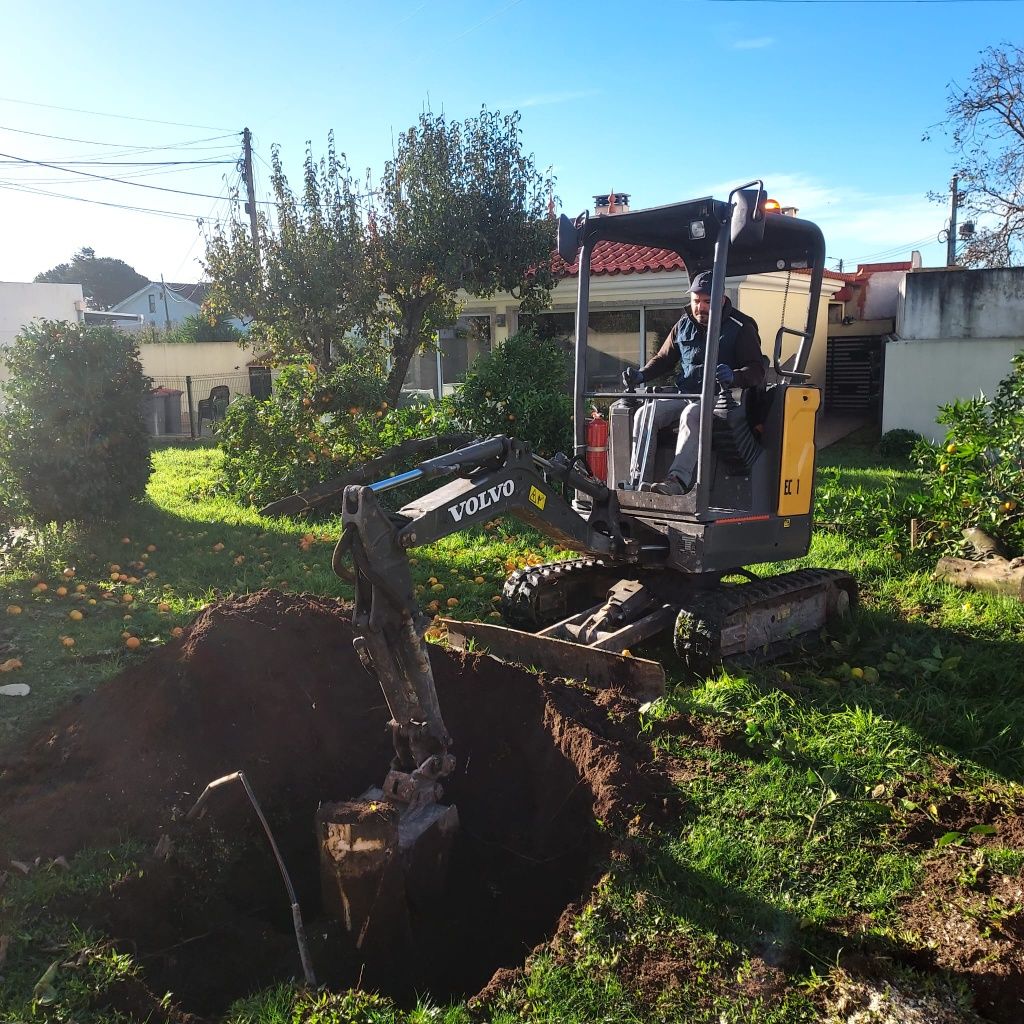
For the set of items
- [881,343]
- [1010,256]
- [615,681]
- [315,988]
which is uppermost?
[1010,256]

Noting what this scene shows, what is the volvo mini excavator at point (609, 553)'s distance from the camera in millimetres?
3824

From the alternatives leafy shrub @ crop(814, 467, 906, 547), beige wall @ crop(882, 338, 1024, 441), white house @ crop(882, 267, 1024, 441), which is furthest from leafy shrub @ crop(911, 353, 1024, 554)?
white house @ crop(882, 267, 1024, 441)

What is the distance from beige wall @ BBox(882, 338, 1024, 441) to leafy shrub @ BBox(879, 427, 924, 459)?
0.65 m

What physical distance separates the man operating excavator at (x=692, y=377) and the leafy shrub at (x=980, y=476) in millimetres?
3230

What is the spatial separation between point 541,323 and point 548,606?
10.9m

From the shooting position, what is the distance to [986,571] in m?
7.08

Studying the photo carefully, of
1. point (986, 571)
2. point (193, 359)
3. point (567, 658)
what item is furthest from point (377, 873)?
point (193, 359)

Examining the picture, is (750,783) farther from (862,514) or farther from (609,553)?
(862,514)

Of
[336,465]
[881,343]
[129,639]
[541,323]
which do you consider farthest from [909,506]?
[881,343]

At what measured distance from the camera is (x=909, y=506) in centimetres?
861

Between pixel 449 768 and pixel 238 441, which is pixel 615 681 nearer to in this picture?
pixel 449 768

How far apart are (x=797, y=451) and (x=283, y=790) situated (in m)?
3.85

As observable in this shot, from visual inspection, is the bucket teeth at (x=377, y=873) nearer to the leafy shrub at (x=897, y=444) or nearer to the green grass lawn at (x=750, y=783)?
the green grass lawn at (x=750, y=783)

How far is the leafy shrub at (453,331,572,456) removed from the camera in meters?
11.7
